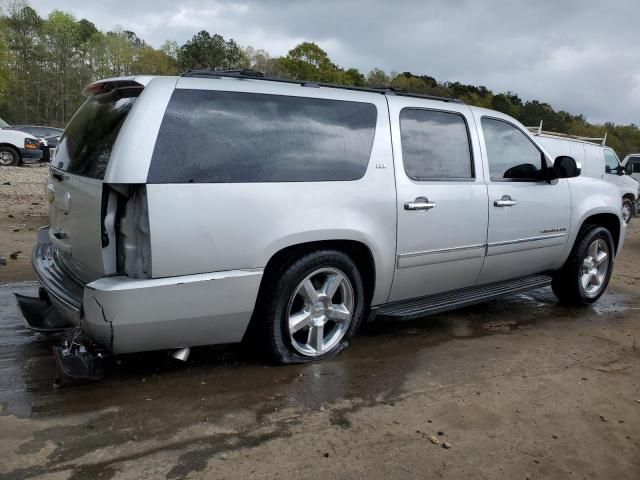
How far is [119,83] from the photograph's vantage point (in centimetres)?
332

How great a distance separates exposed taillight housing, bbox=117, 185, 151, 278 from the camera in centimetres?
301

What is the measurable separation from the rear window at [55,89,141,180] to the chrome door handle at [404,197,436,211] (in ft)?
6.22

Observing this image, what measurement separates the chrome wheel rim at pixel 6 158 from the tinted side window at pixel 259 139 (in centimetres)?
1716

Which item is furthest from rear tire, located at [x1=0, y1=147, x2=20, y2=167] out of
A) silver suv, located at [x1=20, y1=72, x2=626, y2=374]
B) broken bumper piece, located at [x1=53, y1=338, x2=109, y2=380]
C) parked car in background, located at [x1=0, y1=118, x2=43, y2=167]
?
broken bumper piece, located at [x1=53, y1=338, x2=109, y2=380]

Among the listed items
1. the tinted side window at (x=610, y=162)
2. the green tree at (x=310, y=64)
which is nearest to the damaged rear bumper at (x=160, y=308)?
the tinted side window at (x=610, y=162)

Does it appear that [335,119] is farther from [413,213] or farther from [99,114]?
[99,114]

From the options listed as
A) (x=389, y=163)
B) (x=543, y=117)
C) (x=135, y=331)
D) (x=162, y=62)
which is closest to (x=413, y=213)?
(x=389, y=163)

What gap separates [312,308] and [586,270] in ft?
11.1

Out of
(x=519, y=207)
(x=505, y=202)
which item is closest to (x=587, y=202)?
(x=519, y=207)

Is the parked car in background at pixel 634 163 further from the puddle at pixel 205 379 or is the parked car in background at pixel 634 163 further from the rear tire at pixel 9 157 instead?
the rear tire at pixel 9 157

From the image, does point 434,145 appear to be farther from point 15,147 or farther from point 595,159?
point 15,147

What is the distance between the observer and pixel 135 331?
303cm

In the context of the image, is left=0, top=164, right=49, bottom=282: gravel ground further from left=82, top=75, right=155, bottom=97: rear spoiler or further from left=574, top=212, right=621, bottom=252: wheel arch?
left=574, top=212, right=621, bottom=252: wheel arch

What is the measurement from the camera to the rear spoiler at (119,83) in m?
3.21
